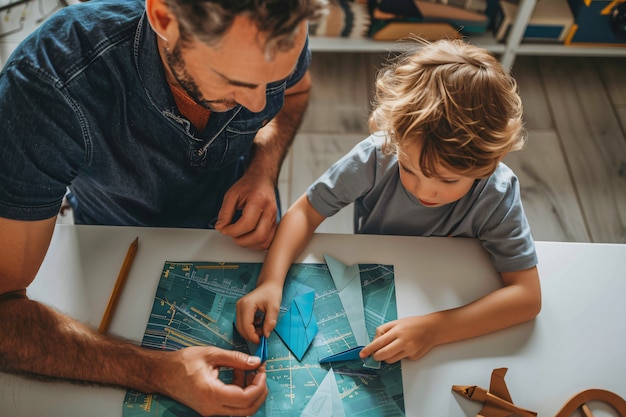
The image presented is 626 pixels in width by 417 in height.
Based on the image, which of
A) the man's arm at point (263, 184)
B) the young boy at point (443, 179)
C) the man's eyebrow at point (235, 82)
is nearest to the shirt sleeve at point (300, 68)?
the man's arm at point (263, 184)

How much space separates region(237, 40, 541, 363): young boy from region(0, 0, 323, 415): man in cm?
10

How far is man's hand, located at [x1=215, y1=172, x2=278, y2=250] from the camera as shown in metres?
0.96

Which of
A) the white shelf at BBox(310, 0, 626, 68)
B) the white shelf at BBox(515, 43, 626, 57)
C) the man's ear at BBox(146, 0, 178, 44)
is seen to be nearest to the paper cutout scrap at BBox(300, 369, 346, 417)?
the man's ear at BBox(146, 0, 178, 44)

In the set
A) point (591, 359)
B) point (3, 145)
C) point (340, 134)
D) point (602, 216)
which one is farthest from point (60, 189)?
point (602, 216)

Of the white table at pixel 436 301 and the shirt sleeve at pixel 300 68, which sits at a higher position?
the shirt sleeve at pixel 300 68

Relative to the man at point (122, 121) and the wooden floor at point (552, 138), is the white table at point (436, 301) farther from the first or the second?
the wooden floor at point (552, 138)

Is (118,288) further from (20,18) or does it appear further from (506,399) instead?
(20,18)

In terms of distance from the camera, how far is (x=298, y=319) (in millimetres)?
890

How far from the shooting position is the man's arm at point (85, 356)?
79 cm

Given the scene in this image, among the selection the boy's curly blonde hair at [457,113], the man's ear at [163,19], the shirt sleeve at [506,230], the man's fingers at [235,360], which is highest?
the man's ear at [163,19]

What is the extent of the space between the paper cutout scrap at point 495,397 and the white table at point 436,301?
0.01 metres

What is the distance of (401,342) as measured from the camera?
0.84 m

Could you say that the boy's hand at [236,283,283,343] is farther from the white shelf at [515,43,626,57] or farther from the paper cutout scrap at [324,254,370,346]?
the white shelf at [515,43,626,57]

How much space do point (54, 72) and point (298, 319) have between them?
0.54 meters
